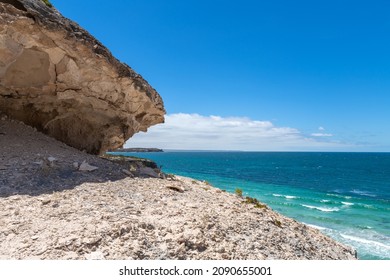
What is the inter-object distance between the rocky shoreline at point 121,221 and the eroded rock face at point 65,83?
3.77 meters

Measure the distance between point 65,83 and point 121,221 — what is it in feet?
30.8

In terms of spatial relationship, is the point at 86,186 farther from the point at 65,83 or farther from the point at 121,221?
the point at 65,83

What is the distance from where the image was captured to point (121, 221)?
7.24 meters

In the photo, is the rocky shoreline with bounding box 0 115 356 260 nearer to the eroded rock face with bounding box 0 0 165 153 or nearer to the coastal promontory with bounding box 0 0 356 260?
the coastal promontory with bounding box 0 0 356 260

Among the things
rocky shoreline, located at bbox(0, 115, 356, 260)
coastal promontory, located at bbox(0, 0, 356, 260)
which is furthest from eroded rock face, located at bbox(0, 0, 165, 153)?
rocky shoreline, located at bbox(0, 115, 356, 260)

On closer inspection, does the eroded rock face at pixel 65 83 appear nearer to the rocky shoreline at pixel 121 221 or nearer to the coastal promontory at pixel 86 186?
the coastal promontory at pixel 86 186

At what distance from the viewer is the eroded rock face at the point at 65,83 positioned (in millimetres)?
11367

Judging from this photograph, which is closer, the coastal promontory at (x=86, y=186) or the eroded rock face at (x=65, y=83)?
the coastal promontory at (x=86, y=186)

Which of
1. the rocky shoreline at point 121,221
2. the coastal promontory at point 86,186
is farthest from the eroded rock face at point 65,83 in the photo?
the rocky shoreline at point 121,221

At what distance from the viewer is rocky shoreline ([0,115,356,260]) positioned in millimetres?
6270

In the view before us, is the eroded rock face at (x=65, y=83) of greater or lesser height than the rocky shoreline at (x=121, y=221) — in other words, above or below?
above

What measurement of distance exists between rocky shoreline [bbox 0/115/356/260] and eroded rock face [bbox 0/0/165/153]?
12.4ft
